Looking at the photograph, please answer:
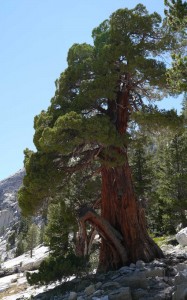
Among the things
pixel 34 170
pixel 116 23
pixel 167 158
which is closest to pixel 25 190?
pixel 34 170

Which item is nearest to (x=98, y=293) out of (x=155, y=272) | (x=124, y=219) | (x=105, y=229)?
(x=155, y=272)

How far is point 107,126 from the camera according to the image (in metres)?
12.5

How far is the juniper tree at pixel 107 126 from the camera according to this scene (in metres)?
12.8

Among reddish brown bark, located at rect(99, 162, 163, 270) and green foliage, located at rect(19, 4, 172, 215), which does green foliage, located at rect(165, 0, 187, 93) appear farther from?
reddish brown bark, located at rect(99, 162, 163, 270)

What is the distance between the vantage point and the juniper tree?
12.8m

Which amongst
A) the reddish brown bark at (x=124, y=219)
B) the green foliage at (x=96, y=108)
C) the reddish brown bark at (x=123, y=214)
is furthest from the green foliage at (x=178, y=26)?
the reddish brown bark at (x=124, y=219)

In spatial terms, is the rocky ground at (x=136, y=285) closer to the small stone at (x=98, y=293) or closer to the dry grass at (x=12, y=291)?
the small stone at (x=98, y=293)

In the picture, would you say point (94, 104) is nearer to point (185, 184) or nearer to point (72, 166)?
point (72, 166)

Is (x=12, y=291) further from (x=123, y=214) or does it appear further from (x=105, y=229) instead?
(x=123, y=214)

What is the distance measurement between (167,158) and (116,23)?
1921cm

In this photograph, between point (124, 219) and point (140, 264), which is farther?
point (124, 219)

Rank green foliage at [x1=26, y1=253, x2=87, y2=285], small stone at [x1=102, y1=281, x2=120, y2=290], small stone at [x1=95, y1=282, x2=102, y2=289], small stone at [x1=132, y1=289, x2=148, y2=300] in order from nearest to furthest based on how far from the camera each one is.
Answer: small stone at [x1=132, y1=289, x2=148, y2=300] < small stone at [x1=102, y1=281, x2=120, y2=290] < small stone at [x1=95, y1=282, x2=102, y2=289] < green foliage at [x1=26, y1=253, x2=87, y2=285]

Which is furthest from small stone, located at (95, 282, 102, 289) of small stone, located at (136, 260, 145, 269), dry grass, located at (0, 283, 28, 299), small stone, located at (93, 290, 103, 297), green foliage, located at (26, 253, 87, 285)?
dry grass, located at (0, 283, 28, 299)

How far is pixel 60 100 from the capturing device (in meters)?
14.6
